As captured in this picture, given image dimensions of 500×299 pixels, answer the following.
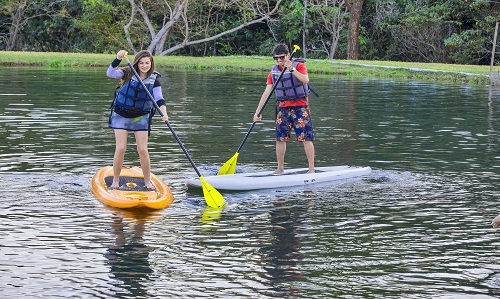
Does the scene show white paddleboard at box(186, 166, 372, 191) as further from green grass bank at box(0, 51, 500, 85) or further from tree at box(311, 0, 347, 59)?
tree at box(311, 0, 347, 59)

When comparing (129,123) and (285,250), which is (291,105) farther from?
(285,250)

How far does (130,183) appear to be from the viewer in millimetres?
9867

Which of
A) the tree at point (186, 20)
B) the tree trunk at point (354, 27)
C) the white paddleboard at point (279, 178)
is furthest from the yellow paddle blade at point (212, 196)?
the tree at point (186, 20)

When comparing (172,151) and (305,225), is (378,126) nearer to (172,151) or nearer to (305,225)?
(172,151)

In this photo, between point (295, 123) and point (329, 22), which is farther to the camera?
point (329, 22)

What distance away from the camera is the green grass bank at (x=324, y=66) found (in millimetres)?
31000

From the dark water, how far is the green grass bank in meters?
14.0

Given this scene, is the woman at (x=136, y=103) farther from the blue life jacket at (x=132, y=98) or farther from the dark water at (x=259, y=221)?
the dark water at (x=259, y=221)

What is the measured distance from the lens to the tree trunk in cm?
3800

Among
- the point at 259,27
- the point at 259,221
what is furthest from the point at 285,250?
the point at 259,27

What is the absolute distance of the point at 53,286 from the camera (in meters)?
6.40

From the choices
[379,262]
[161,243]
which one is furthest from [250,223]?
[379,262]

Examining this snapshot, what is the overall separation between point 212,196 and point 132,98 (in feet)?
4.23

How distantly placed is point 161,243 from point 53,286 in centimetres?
148
